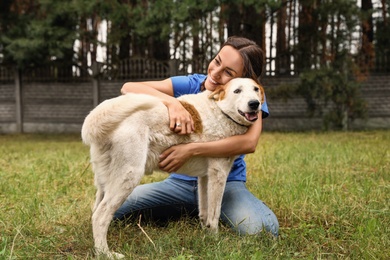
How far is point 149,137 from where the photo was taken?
2598 mm

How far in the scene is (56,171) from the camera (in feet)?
17.3

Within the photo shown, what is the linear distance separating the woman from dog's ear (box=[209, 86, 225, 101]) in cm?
15

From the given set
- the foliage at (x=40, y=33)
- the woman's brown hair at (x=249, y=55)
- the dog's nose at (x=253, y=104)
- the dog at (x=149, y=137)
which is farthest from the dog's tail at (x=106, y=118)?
the foliage at (x=40, y=33)

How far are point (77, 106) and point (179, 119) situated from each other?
400 inches

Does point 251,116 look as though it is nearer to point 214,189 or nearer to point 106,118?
point 214,189

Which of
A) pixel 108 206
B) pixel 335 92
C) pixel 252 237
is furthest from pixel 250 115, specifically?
pixel 335 92

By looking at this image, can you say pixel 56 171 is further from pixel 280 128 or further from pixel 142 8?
pixel 280 128

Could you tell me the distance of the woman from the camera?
2.70 meters

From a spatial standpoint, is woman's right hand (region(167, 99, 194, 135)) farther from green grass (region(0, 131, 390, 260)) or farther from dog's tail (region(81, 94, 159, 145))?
green grass (region(0, 131, 390, 260))

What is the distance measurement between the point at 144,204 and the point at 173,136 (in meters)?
0.70

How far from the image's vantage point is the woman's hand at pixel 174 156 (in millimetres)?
2658

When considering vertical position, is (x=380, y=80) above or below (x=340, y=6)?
below

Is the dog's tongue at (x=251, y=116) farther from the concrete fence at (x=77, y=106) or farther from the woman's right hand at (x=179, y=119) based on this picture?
the concrete fence at (x=77, y=106)

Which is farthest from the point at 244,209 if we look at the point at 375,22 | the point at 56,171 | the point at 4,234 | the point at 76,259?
the point at 375,22
